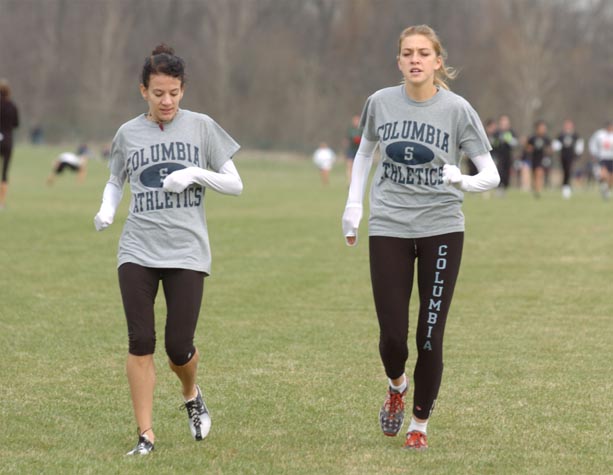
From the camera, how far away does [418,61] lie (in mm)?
6309

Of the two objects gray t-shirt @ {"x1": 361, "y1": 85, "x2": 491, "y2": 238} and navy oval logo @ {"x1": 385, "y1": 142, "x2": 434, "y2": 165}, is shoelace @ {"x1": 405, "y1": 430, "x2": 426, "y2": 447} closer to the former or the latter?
gray t-shirt @ {"x1": 361, "y1": 85, "x2": 491, "y2": 238}

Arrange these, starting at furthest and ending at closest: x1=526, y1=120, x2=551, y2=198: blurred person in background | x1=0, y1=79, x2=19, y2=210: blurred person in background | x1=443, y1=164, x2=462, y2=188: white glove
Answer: x1=526, y1=120, x2=551, y2=198: blurred person in background
x1=0, y1=79, x2=19, y2=210: blurred person in background
x1=443, y1=164, x2=462, y2=188: white glove

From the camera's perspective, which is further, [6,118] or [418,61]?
[6,118]

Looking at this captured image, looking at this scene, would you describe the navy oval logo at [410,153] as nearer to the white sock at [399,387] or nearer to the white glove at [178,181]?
the white glove at [178,181]

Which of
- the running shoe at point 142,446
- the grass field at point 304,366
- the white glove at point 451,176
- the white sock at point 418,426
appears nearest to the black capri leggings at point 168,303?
the running shoe at point 142,446

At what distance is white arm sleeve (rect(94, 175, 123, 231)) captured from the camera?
6.50m

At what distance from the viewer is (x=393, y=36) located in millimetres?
85250

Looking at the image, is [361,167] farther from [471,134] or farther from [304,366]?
[304,366]

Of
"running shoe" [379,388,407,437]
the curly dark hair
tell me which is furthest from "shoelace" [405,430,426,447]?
the curly dark hair

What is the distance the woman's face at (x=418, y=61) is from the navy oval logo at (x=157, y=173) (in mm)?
1189

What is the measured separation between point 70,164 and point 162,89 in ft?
108

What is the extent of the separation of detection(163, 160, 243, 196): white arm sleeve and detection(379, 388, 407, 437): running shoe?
4.30 ft

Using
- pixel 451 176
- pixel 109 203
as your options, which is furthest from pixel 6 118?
pixel 451 176

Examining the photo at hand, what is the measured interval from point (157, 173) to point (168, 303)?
640mm
